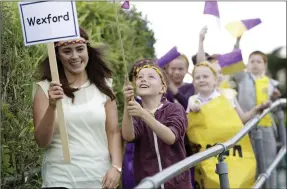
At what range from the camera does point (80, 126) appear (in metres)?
4.10

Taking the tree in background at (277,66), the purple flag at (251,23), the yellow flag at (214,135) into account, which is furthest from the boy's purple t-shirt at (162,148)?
the tree in background at (277,66)

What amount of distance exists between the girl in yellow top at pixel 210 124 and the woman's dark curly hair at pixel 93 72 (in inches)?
48.2

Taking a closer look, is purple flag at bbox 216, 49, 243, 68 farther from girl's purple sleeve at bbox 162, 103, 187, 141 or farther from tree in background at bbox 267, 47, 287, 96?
tree in background at bbox 267, 47, 287, 96

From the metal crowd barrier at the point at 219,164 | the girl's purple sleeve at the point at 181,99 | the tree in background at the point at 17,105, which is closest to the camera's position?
the metal crowd barrier at the point at 219,164

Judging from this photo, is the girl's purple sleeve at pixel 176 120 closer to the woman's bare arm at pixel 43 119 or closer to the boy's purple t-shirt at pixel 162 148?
the boy's purple t-shirt at pixel 162 148

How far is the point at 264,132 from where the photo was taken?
728cm

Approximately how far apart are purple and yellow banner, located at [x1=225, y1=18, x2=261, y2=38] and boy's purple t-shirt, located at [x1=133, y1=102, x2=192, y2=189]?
2.74 meters

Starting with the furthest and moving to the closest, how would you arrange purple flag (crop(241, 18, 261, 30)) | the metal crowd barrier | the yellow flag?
purple flag (crop(241, 18, 261, 30)) < the yellow flag < the metal crowd barrier

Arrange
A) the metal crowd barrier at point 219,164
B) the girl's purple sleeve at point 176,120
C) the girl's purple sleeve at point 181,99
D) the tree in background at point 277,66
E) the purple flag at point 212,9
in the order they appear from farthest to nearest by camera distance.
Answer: the tree in background at point 277,66 → the purple flag at point 212,9 → the girl's purple sleeve at point 181,99 → the girl's purple sleeve at point 176,120 → the metal crowd barrier at point 219,164

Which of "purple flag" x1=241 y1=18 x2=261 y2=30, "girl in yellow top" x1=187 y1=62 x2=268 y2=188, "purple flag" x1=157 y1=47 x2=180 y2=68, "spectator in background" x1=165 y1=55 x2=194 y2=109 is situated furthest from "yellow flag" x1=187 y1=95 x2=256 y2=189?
"purple flag" x1=241 y1=18 x2=261 y2=30

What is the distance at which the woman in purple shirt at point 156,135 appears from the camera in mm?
4453

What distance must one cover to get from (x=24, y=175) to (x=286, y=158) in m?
5.42

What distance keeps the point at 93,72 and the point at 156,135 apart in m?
0.51

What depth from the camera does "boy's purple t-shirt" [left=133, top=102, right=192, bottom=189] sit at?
4.46 m
